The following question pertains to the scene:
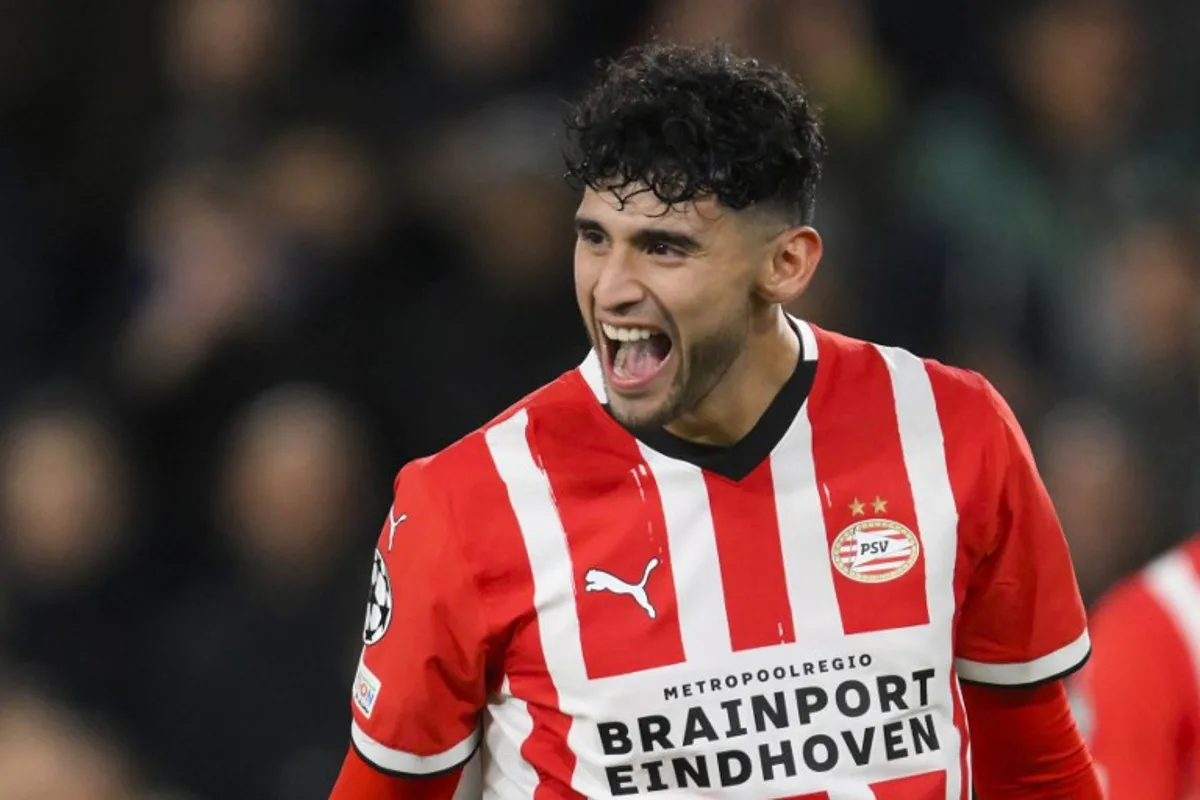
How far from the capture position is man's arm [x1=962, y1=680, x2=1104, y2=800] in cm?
234

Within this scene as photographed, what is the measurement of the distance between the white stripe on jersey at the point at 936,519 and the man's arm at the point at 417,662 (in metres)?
0.52

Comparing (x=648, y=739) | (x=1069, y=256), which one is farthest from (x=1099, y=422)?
(x=648, y=739)

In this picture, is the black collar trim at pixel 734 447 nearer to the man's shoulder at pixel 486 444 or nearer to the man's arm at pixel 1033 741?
the man's shoulder at pixel 486 444

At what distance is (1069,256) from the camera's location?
165 inches

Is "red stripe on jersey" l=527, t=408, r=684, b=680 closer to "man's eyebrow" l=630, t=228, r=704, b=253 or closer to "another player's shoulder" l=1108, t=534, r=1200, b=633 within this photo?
"man's eyebrow" l=630, t=228, r=704, b=253

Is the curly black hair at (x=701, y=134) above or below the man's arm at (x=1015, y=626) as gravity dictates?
above

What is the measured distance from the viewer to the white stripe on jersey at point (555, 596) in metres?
2.14

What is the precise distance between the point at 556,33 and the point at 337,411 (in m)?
0.95

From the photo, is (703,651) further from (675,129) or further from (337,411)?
(337,411)

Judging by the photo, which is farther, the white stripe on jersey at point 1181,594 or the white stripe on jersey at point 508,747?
the white stripe on jersey at point 1181,594

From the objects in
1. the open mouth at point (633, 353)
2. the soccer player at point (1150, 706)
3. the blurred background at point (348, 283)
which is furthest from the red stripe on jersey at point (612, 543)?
the blurred background at point (348, 283)

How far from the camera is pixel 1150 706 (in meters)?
2.29

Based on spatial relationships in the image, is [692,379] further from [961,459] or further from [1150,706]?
[1150,706]

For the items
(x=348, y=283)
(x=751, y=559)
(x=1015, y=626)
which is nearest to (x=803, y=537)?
(x=751, y=559)
